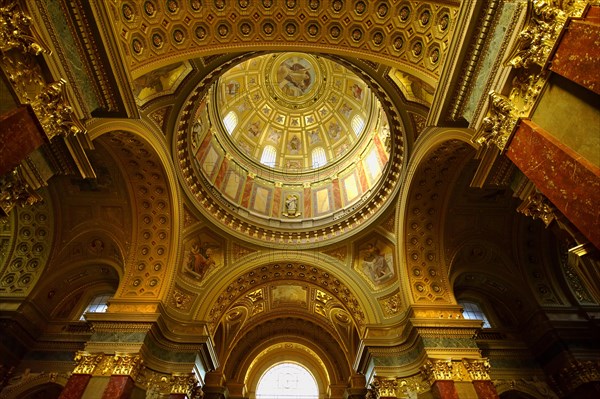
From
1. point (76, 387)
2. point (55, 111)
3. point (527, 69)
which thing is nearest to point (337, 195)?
point (527, 69)

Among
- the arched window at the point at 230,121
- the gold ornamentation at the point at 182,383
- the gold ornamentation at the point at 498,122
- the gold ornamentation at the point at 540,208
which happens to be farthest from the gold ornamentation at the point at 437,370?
the arched window at the point at 230,121

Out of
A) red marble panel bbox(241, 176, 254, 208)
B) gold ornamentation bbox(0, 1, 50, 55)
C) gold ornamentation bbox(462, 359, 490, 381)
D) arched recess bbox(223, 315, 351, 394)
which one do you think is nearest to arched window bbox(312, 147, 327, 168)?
red marble panel bbox(241, 176, 254, 208)

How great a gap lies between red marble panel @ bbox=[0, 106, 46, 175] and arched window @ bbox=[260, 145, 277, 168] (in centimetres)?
1380

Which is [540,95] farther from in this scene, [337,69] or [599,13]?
[337,69]

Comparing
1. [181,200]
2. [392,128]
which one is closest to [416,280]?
[392,128]

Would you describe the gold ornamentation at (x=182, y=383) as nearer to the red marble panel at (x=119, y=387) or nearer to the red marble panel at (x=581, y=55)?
the red marble panel at (x=119, y=387)

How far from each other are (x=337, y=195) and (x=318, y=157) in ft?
11.1

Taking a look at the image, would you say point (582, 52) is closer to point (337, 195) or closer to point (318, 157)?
point (337, 195)

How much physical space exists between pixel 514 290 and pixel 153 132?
14516mm

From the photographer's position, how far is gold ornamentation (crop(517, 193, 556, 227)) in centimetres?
580

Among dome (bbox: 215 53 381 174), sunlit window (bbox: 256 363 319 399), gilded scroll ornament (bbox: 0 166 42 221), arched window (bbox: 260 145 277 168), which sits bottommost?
gilded scroll ornament (bbox: 0 166 42 221)

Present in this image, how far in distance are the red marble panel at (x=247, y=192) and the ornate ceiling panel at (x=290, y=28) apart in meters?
8.79

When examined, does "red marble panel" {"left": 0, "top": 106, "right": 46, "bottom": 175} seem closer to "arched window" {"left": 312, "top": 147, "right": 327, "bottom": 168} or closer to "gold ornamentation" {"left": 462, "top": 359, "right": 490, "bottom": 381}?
"gold ornamentation" {"left": 462, "top": 359, "right": 490, "bottom": 381}

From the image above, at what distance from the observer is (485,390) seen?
32.9ft
